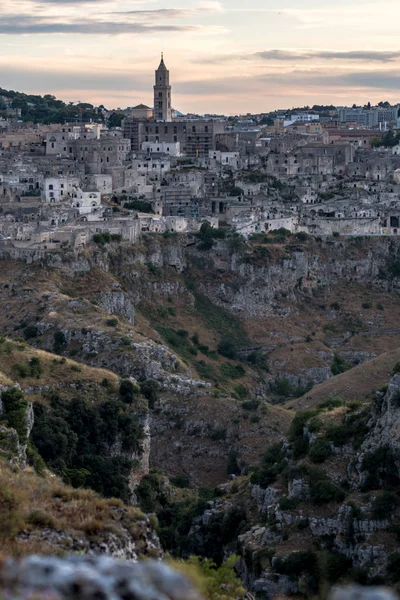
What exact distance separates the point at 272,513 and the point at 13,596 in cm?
2725

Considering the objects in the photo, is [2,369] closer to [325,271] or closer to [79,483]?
[79,483]

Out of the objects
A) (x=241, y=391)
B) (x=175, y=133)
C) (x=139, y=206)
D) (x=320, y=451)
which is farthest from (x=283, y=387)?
(x=175, y=133)

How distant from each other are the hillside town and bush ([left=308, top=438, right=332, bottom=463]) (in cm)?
3216

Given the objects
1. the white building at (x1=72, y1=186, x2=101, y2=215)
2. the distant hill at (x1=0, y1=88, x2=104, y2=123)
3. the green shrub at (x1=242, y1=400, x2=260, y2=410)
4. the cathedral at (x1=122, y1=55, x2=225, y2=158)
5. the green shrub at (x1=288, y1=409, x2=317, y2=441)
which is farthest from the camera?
the distant hill at (x1=0, y1=88, x2=104, y2=123)

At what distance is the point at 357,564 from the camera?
3195cm

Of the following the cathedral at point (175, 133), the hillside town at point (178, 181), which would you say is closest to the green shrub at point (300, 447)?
the hillside town at point (178, 181)

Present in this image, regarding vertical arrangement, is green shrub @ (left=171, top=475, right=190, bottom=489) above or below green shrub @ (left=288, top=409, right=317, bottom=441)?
below

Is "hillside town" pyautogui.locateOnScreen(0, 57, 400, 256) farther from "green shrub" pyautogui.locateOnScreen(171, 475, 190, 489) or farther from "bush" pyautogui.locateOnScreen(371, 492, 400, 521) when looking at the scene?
"bush" pyautogui.locateOnScreen(371, 492, 400, 521)

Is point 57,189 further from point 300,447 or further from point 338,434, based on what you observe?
point 338,434

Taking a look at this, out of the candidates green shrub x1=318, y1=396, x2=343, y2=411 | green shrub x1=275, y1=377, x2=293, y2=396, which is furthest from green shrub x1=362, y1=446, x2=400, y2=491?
green shrub x1=275, y1=377, x2=293, y2=396

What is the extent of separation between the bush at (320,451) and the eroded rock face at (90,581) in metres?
27.3

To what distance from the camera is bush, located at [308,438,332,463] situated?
122 feet

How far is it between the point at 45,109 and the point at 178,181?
46.8 meters

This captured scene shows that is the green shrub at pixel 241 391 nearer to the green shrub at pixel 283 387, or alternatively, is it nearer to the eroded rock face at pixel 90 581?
the green shrub at pixel 283 387
